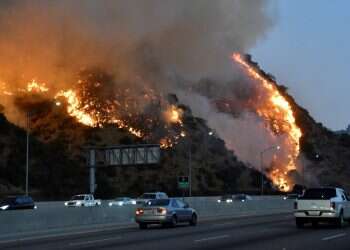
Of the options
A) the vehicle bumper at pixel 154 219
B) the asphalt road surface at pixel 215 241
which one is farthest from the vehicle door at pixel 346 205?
the vehicle bumper at pixel 154 219

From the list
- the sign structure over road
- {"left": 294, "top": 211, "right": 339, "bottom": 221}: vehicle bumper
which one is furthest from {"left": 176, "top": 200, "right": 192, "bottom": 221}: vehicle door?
the sign structure over road

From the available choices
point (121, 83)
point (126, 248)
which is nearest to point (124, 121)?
point (121, 83)

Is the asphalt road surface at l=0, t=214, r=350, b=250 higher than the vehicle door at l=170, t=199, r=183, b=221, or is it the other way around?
the vehicle door at l=170, t=199, r=183, b=221

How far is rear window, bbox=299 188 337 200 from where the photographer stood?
29814mm

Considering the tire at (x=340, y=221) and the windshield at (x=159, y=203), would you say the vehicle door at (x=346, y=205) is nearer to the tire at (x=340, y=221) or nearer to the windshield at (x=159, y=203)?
the tire at (x=340, y=221)

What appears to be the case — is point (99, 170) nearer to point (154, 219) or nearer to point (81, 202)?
point (81, 202)

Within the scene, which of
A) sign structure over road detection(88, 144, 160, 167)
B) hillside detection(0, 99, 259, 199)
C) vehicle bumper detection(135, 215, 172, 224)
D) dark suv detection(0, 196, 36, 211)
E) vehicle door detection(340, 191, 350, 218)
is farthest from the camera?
hillside detection(0, 99, 259, 199)

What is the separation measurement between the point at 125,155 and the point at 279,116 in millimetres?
49625

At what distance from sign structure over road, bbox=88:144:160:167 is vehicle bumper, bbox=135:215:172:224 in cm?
4116

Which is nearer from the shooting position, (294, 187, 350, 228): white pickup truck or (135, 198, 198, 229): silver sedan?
(294, 187, 350, 228): white pickup truck

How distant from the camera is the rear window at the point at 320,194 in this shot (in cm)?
2981

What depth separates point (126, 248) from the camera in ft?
65.6

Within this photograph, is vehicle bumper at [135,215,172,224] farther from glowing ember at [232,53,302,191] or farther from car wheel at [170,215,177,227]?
glowing ember at [232,53,302,191]

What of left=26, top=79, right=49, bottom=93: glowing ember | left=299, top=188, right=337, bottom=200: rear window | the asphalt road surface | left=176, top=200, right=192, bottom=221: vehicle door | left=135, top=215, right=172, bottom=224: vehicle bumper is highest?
left=26, top=79, right=49, bottom=93: glowing ember
